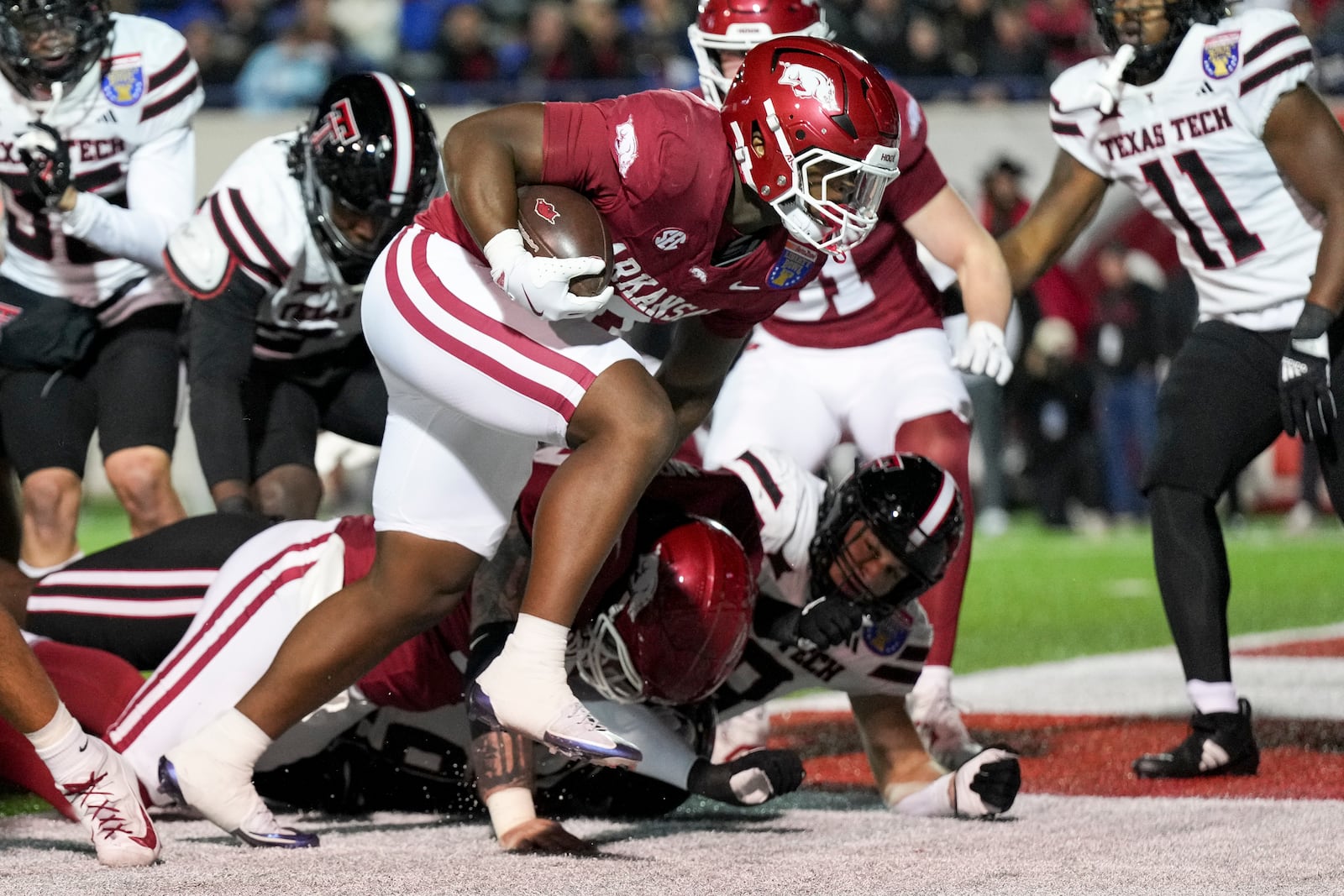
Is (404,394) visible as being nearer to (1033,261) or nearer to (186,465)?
(1033,261)

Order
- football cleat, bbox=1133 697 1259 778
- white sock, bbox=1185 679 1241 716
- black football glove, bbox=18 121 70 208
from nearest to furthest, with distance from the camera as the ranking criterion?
football cleat, bbox=1133 697 1259 778, white sock, bbox=1185 679 1241 716, black football glove, bbox=18 121 70 208

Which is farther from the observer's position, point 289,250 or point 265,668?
point 289,250

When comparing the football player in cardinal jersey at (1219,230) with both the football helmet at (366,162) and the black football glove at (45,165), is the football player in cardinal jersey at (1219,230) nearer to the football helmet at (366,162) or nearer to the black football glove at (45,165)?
the football helmet at (366,162)

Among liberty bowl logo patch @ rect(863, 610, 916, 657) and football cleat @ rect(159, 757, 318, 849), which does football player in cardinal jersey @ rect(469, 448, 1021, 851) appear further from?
football cleat @ rect(159, 757, 318, 849)

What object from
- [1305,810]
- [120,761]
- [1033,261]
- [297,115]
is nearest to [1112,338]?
[297,115]

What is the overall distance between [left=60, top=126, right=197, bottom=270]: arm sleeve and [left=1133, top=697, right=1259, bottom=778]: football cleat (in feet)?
8.77

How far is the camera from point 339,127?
4.34 metres

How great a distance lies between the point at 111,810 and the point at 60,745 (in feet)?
0.45

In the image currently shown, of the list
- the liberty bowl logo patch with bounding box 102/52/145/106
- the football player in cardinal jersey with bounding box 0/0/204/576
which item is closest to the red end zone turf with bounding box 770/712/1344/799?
the football player in cardinal jersey with bounding box 0/0/204/576

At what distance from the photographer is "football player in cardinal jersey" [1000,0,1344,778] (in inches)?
160

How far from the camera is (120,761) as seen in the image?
306 centimetres

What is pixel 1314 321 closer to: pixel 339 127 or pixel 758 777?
pixel 758 777

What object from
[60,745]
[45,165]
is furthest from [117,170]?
[60,745]

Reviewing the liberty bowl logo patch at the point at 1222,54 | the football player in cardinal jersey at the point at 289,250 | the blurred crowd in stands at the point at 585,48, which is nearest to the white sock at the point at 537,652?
the football player in cardinal jersey at the point at 289,250
